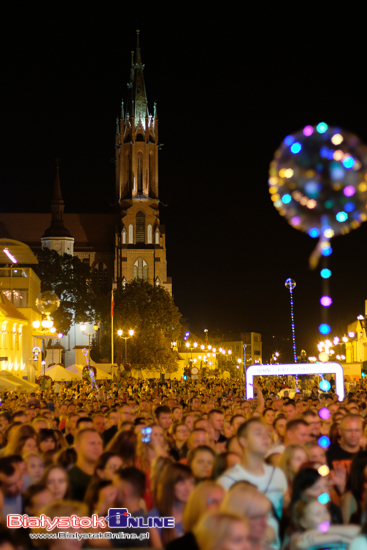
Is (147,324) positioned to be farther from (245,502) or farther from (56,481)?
(245,502)

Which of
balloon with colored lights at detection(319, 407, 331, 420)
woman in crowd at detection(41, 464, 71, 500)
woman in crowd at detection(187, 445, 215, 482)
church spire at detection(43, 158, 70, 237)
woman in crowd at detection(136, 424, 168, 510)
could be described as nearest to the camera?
woman in crowd at detection(41, 464, 71, 500)

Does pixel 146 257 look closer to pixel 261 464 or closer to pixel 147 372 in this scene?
pixel 147 372

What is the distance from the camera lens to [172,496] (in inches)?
220

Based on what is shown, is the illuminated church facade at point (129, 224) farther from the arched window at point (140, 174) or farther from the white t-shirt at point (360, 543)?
the white t-shirt at point (360, 543)

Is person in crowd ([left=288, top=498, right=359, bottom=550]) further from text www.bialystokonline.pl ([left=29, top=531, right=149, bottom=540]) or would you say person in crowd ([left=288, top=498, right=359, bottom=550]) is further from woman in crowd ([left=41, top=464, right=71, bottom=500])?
woman in crowd ([left=41, top=464, right=71, bottom=500])

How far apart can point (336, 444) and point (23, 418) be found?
467 cm

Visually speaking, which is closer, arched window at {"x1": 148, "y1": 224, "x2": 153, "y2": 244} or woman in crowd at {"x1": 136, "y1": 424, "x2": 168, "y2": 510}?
woman in crowd at {"x1": 136, "y1": 424, "x2": 168, "y2": 510}

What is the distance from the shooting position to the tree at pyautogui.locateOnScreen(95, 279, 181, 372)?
75.8 m

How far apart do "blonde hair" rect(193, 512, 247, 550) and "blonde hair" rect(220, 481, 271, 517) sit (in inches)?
20.4

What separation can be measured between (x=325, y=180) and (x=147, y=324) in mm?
69776

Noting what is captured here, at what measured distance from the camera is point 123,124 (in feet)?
358

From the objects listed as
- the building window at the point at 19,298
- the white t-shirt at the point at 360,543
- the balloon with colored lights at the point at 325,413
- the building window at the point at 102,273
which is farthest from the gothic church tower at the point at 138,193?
the white t-shirt at the point at 360,543

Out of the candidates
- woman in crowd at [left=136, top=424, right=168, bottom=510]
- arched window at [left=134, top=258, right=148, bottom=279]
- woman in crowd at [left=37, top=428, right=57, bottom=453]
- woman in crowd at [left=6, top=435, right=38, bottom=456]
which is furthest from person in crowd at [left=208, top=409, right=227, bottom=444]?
arched window at [left=134, top=258, right=148, bottom=279]

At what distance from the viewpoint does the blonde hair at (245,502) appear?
4.23m
